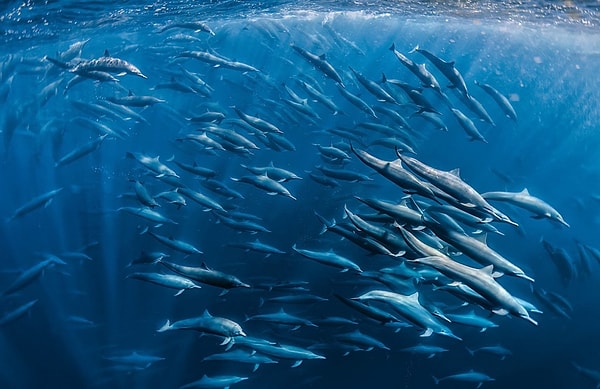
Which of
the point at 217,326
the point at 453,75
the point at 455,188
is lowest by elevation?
the point at 217,326

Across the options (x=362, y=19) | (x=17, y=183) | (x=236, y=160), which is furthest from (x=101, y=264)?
(x=17, y=183)

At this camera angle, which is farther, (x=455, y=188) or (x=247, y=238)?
(x=247, y=238)

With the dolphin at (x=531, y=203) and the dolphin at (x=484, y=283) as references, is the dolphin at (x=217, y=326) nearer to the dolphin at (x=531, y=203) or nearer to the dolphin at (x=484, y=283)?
the dolphin at (x=484, y=283)

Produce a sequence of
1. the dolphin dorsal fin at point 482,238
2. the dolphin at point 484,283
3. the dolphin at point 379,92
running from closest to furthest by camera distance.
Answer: the dolphin at point 484,283 < the dolphin dorsal fin at point 482,238 < the dolphin at point 379,92

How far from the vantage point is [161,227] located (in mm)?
15039

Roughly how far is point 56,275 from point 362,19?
1952 centimetres

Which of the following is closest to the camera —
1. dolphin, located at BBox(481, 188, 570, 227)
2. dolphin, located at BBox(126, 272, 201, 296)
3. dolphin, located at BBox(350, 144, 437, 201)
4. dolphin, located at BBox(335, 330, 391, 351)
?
dolphin, located at BBox(350, 144, 437, 201)

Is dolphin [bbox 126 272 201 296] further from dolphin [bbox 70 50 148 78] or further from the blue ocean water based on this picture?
dolphin [bbox 70 50 148 78]

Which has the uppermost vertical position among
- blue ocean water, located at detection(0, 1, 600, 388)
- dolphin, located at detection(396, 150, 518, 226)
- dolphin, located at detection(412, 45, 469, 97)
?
dolphin, located at detection(412, 45, 469, 97)

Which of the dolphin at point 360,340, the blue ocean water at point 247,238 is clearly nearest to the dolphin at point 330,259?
the blue ocean water at point 247,238

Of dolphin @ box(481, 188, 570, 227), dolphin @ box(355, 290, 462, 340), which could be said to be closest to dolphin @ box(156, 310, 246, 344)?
dolphin @ box(355, 290, 462, 340)

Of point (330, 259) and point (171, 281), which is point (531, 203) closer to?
point (330, 259)

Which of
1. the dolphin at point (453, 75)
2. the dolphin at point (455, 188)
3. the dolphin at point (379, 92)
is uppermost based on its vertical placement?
the dolphin at point (453, 75)

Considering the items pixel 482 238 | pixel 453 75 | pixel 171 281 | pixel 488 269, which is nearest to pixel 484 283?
pixel 488 269
